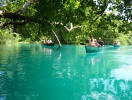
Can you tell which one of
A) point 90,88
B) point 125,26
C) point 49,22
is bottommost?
point 90,88

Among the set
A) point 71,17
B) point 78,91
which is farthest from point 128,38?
point 78,91

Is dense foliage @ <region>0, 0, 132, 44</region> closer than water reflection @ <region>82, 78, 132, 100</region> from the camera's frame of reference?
No

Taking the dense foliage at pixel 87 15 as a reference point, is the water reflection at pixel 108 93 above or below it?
below

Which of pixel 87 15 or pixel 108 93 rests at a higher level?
pixel 87 15

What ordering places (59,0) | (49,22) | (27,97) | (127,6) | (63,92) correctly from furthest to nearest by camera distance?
Answer: (49,22) < (59,0) < (127,6) < (63,92) < (27,97)

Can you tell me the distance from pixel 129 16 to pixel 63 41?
52153 mm

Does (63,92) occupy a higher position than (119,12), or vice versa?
(119,12)

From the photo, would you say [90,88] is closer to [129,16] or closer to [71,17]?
[129,16]

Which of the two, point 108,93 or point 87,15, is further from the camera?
point 87,15

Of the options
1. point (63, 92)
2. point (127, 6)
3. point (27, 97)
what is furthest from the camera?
point (127, 6)

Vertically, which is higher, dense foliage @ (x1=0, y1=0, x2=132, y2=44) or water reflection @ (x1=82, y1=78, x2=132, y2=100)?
dense foliage @ (x1=0, y1=0, x2=132, y2=44)

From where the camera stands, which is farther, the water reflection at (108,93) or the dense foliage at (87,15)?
the dense foliage at (87,15)

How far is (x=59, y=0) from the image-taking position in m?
7.40

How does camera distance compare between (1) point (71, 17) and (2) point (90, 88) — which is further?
(1) point (71, 17)
